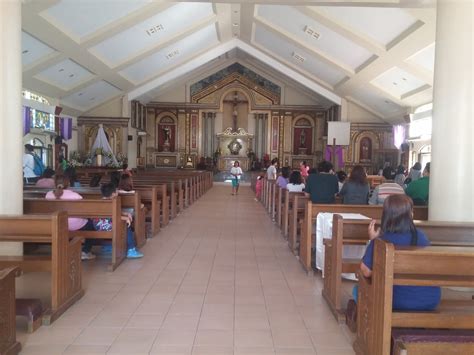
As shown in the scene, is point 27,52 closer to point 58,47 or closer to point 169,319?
point 58,47

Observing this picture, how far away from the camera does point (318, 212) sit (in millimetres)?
5395

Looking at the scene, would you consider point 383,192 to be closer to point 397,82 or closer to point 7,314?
point 7,314

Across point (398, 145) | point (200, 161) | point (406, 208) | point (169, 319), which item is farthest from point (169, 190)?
point (200, 161)

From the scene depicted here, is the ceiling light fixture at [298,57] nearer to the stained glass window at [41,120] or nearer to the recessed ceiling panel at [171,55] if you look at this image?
the recessed ceiling panel at [171,55]

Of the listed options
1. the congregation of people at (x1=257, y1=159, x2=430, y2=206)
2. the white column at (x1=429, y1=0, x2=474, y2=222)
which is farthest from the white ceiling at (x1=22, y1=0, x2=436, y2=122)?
the congregation of people at (x1=257, y1=159, x2=430, y2=206)

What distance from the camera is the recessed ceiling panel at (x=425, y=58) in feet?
37.2

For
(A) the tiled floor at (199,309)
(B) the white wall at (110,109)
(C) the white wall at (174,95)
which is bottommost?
(A) the tiled floor at (199,309)

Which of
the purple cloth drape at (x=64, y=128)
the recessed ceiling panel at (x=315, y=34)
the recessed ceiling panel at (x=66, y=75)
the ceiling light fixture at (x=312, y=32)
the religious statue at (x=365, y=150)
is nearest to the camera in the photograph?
the recessed ceiling panel at (x=315, y=34)

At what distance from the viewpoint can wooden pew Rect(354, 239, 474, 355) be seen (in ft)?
8.39

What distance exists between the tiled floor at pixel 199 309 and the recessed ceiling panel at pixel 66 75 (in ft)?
27.2

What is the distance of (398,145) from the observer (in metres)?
18.1

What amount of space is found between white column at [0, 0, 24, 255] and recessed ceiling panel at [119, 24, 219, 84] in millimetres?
10873

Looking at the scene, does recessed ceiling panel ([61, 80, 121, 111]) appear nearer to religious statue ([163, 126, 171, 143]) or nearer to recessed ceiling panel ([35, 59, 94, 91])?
recessed ceiling panel ([35, 59, 94, 91])

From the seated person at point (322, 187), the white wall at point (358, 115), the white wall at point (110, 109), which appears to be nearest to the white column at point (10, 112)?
the seated person at point (322, 187)
